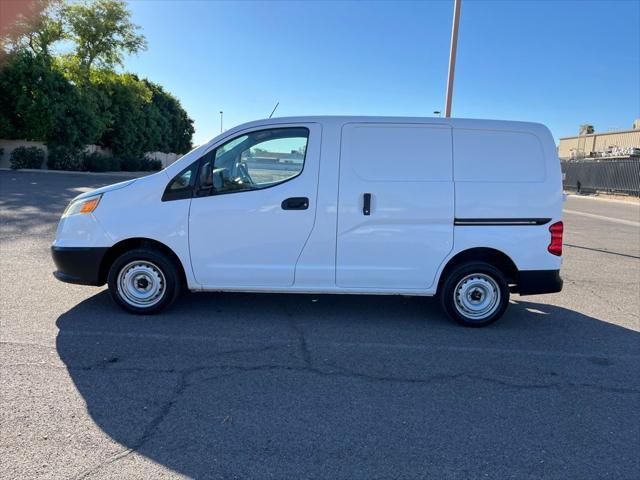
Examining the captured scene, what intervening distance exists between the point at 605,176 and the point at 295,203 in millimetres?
36031

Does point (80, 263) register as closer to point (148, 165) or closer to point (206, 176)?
point (206, 176)

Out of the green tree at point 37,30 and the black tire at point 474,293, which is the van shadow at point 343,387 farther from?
the green tree at point 37,30

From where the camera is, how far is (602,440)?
10.1ft

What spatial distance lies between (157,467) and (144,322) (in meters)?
2.43

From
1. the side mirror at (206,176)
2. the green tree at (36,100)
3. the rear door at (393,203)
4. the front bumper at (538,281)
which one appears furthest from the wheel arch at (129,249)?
the green tree at (36,100)

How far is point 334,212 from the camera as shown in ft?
15.8

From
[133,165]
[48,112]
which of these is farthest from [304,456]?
[133,165]

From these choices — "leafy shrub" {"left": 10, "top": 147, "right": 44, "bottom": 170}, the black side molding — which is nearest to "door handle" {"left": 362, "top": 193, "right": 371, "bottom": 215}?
the black side molding

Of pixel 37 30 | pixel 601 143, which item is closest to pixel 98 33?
pixel 37 30

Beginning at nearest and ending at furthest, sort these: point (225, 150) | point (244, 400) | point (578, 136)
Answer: point (244, 400) → point (225, 150) → point (578, 136)

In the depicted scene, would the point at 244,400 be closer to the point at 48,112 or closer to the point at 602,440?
the point at 602,440

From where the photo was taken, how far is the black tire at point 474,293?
16.4 ft

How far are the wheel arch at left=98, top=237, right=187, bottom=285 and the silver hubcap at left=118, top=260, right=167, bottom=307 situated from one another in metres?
0.18

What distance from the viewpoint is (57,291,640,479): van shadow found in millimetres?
2842
